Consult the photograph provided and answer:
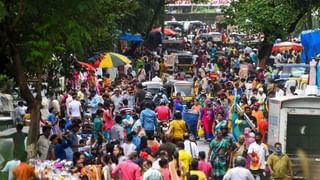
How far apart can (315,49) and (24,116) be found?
13976mm

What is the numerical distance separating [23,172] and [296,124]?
638 centimetres

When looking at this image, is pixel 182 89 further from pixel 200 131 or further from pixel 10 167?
pixel 10 167

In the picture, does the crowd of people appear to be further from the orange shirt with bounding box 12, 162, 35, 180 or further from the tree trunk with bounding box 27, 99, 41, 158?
the tree trunk with bounding box 27, 99, 41, 158

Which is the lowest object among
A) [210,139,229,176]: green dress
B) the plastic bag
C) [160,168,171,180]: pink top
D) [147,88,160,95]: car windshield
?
the plastic bag

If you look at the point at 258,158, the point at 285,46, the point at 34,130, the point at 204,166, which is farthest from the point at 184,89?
the point at 204,166

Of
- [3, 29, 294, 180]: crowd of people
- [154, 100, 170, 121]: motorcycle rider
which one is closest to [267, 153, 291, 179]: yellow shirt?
[3, 29, 294, 180]: crowd of people

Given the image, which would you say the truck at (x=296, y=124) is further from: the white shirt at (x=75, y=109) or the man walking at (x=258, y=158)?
the white shirt at (x=75, y=109)

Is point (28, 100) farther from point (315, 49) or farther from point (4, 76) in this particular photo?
point (315, 49)

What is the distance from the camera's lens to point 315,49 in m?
31.1

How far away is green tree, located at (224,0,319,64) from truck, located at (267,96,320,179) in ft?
72.3

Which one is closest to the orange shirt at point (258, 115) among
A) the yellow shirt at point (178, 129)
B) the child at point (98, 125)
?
the yellow shirt at point (178, 129)

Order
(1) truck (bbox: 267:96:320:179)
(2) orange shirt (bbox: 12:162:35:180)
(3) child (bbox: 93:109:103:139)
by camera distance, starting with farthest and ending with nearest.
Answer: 1. (3) child (bbox: 93:109:103:139)
2. (1) truck (bbox: 267:96:320:179)
3. (2) orange shirt (bbox: 12:162:35:180)

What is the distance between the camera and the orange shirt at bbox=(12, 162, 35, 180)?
11711 mm

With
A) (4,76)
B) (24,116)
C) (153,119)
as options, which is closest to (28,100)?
(4,76)
